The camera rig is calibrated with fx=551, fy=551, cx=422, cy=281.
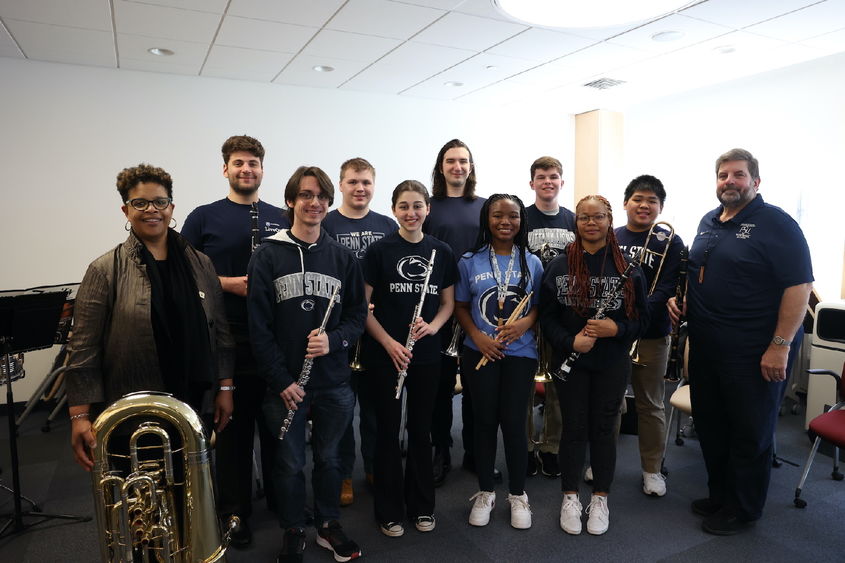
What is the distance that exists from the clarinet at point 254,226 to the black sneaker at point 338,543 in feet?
4.24

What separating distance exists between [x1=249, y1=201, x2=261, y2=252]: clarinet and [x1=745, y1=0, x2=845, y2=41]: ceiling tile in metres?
3.88

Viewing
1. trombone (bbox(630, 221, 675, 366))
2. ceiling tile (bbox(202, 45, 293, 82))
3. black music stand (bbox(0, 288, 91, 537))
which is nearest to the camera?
black music stand (bbox(0, 288, 91, 537))

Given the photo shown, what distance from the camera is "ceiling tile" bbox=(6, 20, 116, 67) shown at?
153 inches

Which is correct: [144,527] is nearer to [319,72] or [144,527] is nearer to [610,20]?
[610,20]

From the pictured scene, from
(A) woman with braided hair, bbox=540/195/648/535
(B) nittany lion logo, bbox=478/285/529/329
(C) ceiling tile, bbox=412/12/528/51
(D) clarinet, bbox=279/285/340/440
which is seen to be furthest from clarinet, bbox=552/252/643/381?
(C) ceiling tile, bbox=412/12/528/51

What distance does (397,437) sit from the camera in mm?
2484

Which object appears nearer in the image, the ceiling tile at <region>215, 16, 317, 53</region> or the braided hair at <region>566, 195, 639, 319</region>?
the braided hair at <region>566, 195, 639, 319</region>

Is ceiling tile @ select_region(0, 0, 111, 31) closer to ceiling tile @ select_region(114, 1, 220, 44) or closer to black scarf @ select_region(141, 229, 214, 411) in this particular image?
ceiling tile @ select_region(114, 1, 220, 44)

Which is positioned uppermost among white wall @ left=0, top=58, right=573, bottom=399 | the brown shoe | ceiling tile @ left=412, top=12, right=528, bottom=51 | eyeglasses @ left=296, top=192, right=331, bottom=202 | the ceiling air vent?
ceiling tile @ left=412, top=12, right=528, bottom=51

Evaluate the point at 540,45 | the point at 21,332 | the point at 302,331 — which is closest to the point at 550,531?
the point at 302,331

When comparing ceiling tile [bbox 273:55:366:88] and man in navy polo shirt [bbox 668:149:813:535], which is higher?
ceiling tile [bbox 273:55:366:88]

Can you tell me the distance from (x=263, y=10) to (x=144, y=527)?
10.5 ft

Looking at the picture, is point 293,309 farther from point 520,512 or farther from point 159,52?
point 159,52

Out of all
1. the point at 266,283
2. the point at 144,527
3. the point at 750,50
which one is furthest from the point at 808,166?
the point at 144,527
